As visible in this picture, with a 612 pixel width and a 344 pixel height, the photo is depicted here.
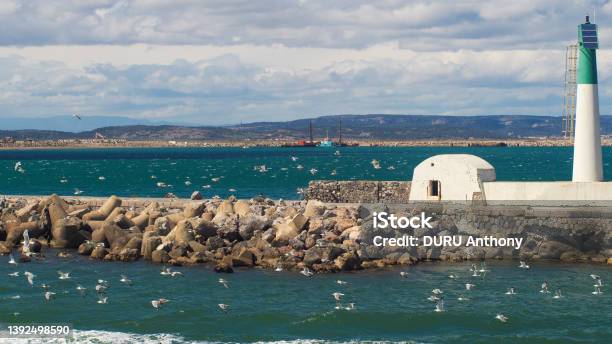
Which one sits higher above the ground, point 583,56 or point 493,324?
point 583,56

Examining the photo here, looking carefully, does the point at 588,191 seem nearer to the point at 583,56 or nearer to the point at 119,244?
the point at 583,56

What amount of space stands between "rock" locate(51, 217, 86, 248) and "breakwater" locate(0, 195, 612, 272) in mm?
39

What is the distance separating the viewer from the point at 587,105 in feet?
110

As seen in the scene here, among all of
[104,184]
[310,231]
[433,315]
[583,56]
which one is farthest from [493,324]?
[104,184]

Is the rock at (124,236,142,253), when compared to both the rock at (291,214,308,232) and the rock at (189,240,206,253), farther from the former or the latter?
the rock at (291,214,308,232)

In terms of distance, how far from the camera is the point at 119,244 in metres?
33.8

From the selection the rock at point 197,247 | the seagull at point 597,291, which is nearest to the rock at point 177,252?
the rock at point 197,247

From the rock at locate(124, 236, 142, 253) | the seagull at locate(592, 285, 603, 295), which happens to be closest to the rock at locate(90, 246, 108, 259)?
the rock at locate(124, 236, 142, 253)

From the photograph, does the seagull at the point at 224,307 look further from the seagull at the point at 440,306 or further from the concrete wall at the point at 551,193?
the concrete wall at the point at 551,193

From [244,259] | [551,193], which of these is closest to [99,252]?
[244,259]

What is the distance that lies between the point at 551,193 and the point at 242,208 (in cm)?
1166

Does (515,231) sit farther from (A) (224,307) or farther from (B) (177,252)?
(B) (177,252)

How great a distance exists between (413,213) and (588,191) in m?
6.20

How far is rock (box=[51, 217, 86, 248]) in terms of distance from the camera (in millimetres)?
35531
